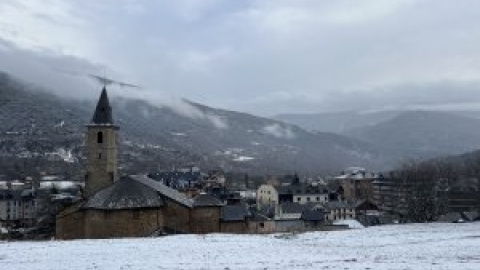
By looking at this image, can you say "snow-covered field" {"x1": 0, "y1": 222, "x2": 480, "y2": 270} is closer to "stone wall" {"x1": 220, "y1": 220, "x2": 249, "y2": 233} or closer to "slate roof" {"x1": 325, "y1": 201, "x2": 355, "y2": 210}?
"stone wall" {"x1": 220, "y1": 220, "x2": 249, "y2": 233}

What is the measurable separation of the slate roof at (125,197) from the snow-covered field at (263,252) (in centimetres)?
1088

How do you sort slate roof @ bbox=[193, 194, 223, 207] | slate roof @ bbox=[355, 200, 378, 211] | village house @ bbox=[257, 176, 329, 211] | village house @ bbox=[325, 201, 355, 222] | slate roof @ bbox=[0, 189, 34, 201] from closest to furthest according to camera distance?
slate roof @ bbox=[193, 194, 223, 207] < village house @ bbox=[325, 201, 355, 222] < slate roof @ bbox=[355, 200, 378, 211] < village house @ bbox=[257, 176, 329, 211] < slate roof @ bbox=[0, 189, 34, 201]

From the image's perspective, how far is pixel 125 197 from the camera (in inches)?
2078

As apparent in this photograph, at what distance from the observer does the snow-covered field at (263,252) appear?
28156 millimetres

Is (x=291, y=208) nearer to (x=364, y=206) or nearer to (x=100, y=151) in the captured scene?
(x=364, y=206)

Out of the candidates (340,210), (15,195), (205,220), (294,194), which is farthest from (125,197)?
(15,195)

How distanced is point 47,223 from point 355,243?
49962mm

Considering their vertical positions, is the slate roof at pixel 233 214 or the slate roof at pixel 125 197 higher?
the slate roof at pixel 125 197

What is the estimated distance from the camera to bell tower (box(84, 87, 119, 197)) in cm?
6444

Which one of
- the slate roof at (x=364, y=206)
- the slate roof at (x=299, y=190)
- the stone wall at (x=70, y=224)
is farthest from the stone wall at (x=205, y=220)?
the slate roof at (x=299, y=190)

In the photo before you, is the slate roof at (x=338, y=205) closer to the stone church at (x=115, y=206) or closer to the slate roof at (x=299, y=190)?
the slate roof at (x=299, y=190)

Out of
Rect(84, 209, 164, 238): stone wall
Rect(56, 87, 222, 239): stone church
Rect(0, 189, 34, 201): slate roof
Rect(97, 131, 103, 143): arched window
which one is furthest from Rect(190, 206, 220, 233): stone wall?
Rect(0, 189, 34, 201): slate roof

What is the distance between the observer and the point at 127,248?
3594 cm

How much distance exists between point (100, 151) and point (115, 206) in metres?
14.0
